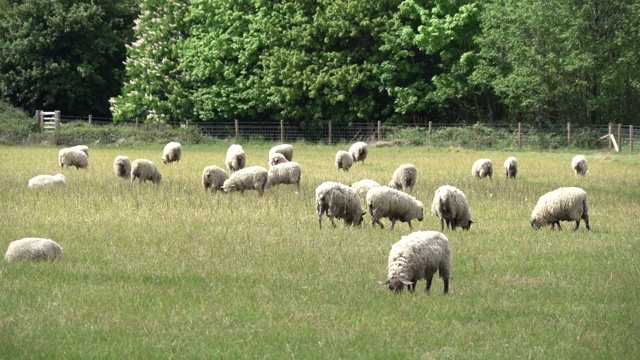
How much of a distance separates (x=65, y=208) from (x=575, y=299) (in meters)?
10.3

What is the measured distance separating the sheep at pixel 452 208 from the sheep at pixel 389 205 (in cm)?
47

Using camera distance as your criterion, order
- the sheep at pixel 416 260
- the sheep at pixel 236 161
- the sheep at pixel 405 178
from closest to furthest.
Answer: the sheep at pixel 416 260 < the sheep at pixel 405 178 < the sheep at pixel 236 161

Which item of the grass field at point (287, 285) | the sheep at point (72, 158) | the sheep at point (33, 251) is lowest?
the grass field at point (287, 285)

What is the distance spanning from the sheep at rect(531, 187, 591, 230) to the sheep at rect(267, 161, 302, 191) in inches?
268

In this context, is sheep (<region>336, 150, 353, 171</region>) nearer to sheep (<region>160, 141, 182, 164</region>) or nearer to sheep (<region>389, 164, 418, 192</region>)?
sheep (<region>160, 141, 182, 164</region>)

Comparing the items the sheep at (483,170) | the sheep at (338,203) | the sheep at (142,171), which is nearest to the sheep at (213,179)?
the sheep at (142,171)

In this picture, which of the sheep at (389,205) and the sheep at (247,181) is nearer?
the sheep at (389,205)

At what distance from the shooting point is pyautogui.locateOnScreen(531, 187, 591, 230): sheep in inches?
653

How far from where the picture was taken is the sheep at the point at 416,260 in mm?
10617

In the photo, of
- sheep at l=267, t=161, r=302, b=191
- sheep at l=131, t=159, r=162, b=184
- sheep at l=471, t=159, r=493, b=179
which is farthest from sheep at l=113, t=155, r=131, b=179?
sheep at l=471, t=159, r=493, b=179

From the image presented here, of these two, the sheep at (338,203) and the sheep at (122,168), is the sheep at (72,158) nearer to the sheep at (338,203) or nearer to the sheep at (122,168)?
the sheep at (122,168)

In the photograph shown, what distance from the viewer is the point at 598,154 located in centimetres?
4012

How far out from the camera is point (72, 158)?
94.3ft

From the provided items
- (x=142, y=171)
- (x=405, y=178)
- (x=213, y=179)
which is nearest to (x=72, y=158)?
(x=142, y=171)
